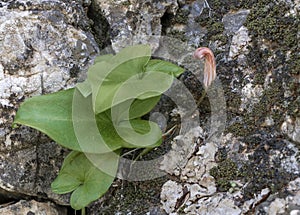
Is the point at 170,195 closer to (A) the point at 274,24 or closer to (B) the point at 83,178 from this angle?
(B) the point at 83,178

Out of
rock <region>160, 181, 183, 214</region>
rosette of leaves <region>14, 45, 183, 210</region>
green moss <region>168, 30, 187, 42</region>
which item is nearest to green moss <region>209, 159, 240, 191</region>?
rock <region>160, 181, 183, 214</region>

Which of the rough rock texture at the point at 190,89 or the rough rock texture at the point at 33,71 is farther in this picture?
the rough rock texture at the point at 33,71

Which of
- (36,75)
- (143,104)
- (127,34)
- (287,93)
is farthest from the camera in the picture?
(127,34)

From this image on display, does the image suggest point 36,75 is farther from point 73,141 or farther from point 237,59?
point 237,59

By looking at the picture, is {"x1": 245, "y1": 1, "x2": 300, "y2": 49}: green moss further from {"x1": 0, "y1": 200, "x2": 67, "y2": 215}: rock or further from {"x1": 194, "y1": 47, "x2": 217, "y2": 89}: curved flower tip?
{"x1": 0, "y1": 200, "x2": 67, "y2": 215}: rock

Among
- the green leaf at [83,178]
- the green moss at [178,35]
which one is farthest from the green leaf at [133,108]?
the green moss at [178,35]

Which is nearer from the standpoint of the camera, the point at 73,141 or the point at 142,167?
the point at 73,141

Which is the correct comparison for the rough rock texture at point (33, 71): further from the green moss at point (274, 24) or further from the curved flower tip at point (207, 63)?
the green moss at point (274, 24)

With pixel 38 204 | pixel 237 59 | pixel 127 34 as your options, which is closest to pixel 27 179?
pixel 38 204
